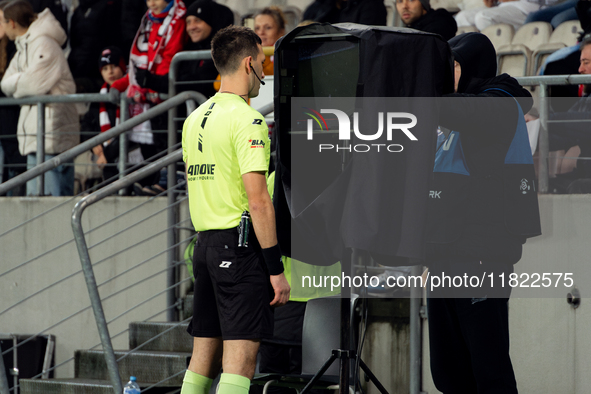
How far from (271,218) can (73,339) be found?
12.5ft

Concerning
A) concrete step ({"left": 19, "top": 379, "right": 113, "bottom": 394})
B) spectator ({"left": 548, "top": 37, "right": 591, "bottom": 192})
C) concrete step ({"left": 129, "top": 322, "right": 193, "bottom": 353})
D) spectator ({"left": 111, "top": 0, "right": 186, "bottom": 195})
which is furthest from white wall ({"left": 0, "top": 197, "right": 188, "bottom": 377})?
spectator ({"left": 548, "top": 37, "right": 591, "bottom": 192})

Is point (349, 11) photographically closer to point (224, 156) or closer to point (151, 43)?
point (151, 43)

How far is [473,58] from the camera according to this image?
341 centimetres

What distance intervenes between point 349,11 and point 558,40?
203 cm

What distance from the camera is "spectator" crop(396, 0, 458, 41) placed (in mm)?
6039

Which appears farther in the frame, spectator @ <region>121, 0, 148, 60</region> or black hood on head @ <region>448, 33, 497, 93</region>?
spectator @ <region>121, 0, 148, 60</region>

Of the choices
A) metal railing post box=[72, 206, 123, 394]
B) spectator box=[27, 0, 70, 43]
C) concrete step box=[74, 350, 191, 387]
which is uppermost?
spectator box=[27, 0, 70, 43]

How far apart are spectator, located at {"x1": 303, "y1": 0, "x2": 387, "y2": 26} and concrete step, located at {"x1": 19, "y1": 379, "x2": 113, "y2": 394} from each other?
3.56m

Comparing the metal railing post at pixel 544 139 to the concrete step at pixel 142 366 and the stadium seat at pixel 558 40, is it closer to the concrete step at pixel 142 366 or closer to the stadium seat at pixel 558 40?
the stadium seat at pixel 558 40

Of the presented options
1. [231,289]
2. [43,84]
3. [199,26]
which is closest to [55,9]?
[43,84]

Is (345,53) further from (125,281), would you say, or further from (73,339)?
(73,339)

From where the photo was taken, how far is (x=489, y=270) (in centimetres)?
327

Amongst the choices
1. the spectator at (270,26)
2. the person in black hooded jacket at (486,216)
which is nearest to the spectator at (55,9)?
the spectator at (270,26)

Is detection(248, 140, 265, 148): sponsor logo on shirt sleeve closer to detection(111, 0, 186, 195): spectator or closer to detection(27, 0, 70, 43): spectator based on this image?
Answer: detection(111, 0, 186, 195): spectator
